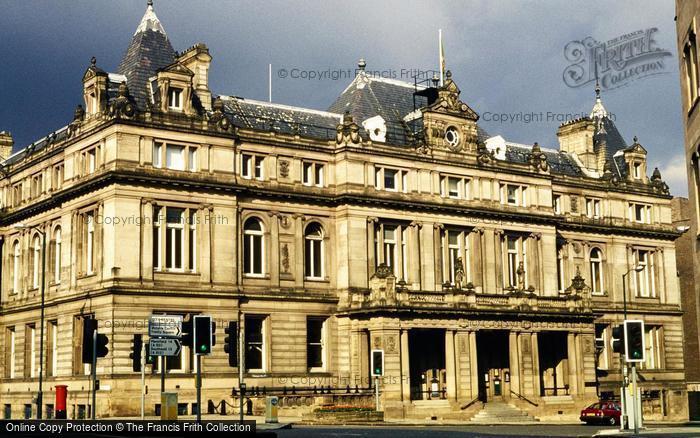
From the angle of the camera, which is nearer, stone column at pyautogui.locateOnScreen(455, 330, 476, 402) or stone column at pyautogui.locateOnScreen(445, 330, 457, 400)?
stone column at pyautogui.locateOnScreen(445, 330, 457, 400)

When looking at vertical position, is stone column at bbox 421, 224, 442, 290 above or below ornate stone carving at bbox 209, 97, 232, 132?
below

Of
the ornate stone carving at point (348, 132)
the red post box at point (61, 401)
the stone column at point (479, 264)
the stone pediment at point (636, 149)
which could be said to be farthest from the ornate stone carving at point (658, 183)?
the red post box at point (61, 401)

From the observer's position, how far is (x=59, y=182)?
70.6m

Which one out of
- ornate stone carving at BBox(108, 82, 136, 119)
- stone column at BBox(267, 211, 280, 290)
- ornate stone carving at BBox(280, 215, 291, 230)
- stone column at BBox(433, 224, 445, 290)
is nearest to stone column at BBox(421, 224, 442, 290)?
stone column at BBox(433, 224, 445, 290)

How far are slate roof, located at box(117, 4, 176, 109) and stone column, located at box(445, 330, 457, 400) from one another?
24.4 m

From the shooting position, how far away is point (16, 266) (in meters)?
76.4

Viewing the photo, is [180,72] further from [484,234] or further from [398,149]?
[484,234]

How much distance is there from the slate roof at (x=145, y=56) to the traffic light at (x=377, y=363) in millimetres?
21153

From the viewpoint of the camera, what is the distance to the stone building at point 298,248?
209 feet

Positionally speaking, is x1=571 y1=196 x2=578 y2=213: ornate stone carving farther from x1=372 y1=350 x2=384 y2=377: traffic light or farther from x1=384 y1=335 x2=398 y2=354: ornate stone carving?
x1=372 y1=350 x2=384 y2=377: traffic light

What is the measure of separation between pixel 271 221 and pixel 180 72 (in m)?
11.0

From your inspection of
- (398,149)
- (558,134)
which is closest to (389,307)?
(398,149)

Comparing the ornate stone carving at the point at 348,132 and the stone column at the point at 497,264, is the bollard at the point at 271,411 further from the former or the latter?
the stone column at the point at 497,264

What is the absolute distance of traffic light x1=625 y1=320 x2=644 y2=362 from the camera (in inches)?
1428
